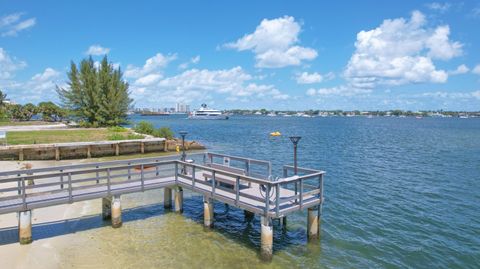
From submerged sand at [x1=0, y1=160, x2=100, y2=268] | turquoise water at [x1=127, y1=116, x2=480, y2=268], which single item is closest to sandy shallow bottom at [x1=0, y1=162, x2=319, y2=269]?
submerged sand at [x1=0, y1=160, x2=100, y2=268]

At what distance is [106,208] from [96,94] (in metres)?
43.3

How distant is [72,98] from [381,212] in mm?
50959

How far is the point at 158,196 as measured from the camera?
59.3 ft

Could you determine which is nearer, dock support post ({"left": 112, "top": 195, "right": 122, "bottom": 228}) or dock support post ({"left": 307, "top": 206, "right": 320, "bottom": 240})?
dock support post ({"left": 307, "top": 206, "right": 320, "bottom": 240})

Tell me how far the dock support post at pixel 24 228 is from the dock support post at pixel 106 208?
9.86 ft

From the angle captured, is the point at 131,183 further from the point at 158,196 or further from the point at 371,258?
the point at 371,258

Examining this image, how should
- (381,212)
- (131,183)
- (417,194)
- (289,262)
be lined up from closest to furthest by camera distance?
(289,262) < (131,183) < (381,212) < (417,194)

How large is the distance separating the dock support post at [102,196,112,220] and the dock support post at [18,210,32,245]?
3.00 m

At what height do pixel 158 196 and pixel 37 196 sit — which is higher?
pixel 37 196

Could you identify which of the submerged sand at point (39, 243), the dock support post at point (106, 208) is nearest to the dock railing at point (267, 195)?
the dock support post at point (106, 208)

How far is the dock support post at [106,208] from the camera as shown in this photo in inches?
556

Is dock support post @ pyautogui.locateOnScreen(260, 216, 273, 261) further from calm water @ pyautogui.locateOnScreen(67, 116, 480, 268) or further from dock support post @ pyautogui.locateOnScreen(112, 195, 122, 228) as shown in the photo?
dock support post @ pyautogui.locateOnScreen(112, 195, 122, 228)

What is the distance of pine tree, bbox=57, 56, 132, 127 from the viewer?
5334cm

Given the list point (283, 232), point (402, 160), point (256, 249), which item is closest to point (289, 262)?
point (256, 249)
